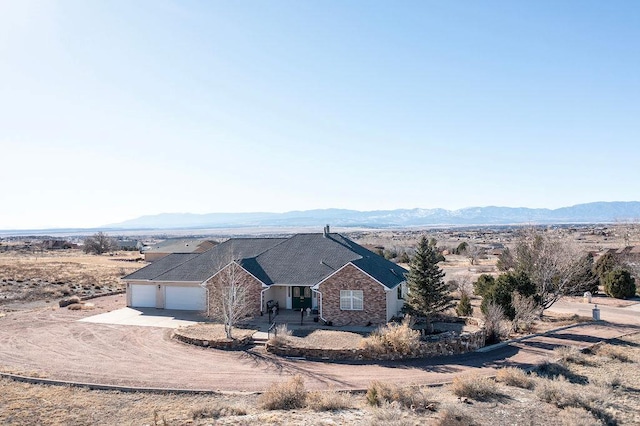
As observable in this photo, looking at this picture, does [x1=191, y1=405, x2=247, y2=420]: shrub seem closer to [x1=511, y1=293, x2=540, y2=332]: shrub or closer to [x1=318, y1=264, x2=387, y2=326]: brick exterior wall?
[x1=318, y1=264, x2=387, y2=326]: brick exterior wall

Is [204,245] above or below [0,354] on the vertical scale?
above

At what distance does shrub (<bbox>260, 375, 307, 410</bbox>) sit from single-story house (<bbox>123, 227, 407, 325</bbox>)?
11933mm

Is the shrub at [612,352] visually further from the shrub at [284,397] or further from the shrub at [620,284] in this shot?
the shrub at [620,284]

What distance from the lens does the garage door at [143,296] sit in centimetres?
3666

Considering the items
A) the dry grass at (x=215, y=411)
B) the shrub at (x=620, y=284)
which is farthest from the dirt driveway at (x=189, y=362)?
the shrub at (x=620, y=284)

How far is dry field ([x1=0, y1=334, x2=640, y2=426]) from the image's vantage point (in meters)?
15.1

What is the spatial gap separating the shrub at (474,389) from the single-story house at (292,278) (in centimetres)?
1142

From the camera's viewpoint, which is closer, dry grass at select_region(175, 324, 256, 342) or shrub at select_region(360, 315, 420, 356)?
shrub at select_region(360, 315, 420, 356)

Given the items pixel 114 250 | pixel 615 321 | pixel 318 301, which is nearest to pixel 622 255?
pixel 615 321

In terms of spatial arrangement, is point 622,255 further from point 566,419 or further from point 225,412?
point 225,412

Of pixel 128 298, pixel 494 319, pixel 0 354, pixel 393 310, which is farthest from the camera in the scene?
pixel 128 298

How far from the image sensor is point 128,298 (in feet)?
122

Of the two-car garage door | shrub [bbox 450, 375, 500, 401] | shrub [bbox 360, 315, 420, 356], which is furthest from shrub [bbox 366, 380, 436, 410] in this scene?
the two-car garage door

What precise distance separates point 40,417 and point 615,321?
33798 millimetres
